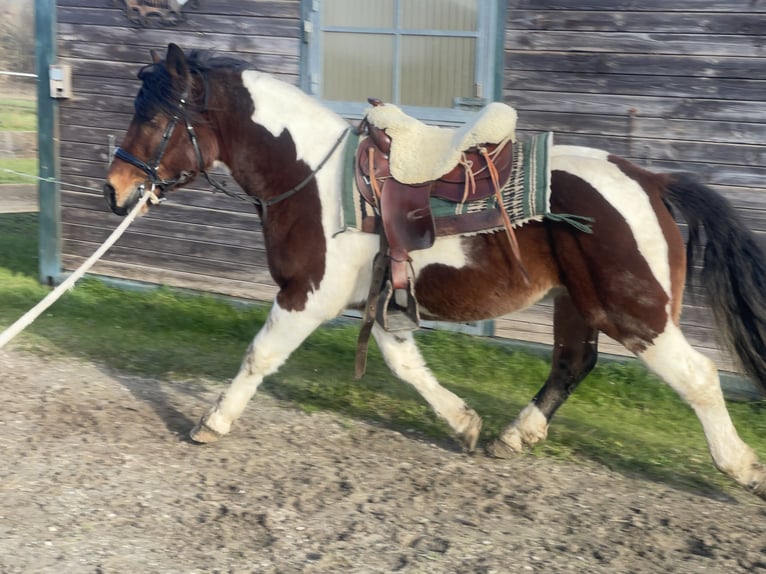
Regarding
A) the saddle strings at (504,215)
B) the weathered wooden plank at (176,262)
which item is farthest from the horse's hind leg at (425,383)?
the weathered wooden plank at (176,262)

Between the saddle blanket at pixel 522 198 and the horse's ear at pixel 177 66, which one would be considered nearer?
the saddle blanket at pixel 522 198

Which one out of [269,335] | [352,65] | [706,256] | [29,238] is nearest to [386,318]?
[269,335]

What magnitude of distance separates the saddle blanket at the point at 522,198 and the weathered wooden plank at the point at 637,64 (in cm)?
209

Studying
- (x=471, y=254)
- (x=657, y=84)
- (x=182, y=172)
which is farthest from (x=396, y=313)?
(x=657, y=84)

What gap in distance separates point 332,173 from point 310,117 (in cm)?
31

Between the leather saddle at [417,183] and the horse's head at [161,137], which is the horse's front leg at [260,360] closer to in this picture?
the leather saddle at [417,183]

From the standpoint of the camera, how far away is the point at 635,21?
5730mm

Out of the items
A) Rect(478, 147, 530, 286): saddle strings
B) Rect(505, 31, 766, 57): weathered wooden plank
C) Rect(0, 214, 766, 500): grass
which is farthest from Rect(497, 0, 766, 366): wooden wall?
Rect(478, 147, 530, 286): saddle strings

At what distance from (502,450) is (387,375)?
155cm

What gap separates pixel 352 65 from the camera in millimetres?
6680

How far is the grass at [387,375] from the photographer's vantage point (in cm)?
471

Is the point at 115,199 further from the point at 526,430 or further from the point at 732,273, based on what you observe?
the point at 732,273

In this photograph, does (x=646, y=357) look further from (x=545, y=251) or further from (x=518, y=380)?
(x=518, y=380)

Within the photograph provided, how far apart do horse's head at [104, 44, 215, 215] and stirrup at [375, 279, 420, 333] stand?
111 cm
